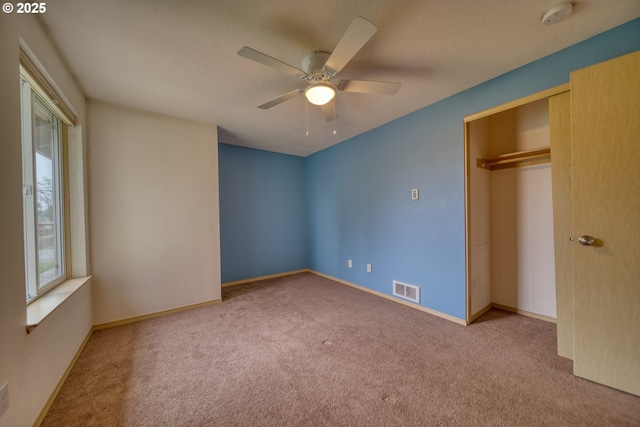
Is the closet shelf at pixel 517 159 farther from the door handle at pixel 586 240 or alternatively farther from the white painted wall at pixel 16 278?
the white painted wall at pixel 16 278

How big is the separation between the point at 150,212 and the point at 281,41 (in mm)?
2387

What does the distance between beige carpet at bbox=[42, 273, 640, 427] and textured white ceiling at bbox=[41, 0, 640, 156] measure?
2.41 metres

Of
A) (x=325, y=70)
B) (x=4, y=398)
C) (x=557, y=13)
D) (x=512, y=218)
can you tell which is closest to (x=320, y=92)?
(x=325, y=70)

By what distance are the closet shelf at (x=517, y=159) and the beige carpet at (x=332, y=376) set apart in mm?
1717

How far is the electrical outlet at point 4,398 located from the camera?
1066mm

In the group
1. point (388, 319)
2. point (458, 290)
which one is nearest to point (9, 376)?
point (388, 319)

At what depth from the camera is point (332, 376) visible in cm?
172

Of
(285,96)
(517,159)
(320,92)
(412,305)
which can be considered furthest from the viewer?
(412,305)

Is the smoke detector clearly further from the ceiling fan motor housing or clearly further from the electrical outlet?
the electrical outlet

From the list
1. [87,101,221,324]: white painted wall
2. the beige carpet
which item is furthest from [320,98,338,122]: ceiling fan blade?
the beige carpet

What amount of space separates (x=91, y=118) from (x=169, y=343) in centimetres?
246

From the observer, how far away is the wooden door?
144cm

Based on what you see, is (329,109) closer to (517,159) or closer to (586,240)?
(517,159)

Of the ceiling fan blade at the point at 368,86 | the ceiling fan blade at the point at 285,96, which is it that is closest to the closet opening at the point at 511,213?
the ceiling fan blade at the point at 368,86
